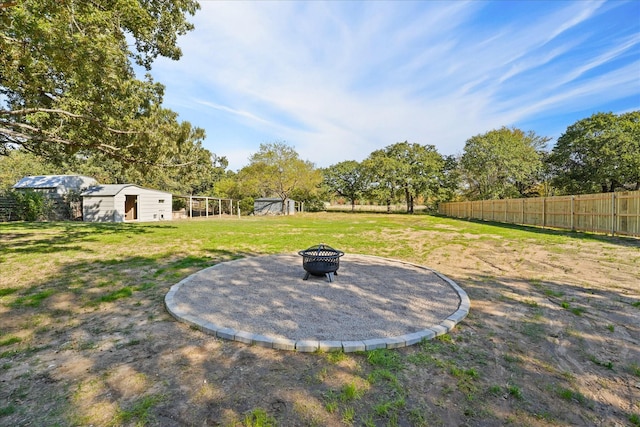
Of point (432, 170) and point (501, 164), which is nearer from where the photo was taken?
point (501, 164)

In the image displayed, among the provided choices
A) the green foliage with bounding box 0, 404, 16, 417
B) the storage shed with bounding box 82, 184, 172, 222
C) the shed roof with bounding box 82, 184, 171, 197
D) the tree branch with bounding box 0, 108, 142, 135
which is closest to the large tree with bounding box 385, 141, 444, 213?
the storage shed with bounding box 82, 184, 172, 222

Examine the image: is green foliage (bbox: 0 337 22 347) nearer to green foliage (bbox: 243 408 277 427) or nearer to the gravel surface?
the gravel surface

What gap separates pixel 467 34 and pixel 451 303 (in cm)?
892

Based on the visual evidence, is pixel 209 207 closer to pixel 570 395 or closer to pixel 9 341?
pixel 9 341

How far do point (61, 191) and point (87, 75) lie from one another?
18.4 metres

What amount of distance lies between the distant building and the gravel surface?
1967cm

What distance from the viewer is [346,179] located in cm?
4428

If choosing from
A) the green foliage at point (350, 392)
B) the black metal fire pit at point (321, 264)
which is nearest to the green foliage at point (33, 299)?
the black metal fire pit at point (321, 264)

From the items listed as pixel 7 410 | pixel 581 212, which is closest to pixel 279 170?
pixel 581 212

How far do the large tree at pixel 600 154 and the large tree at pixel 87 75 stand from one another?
2471 cm

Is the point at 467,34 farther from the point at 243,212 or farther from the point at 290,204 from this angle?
the point at 243,212

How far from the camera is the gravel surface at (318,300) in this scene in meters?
3.39

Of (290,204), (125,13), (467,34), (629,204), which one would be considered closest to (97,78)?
(125,13)

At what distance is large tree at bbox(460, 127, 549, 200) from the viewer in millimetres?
25078
